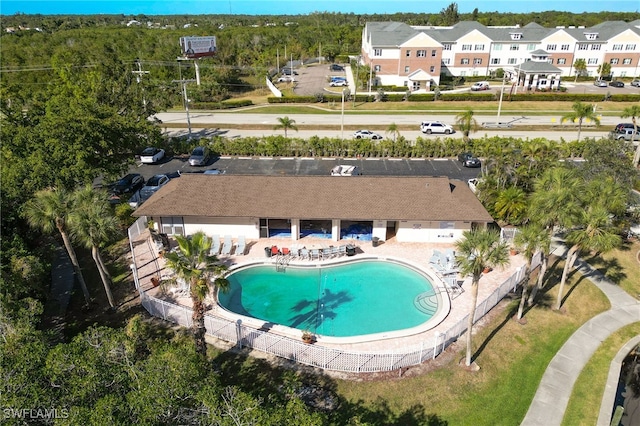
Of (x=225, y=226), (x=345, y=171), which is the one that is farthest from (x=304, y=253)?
(x=345, y=171)

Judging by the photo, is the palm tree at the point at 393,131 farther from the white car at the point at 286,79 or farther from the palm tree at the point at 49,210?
the white car at the point at 286,79

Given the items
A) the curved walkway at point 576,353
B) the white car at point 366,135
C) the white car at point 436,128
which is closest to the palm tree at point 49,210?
the curved walkway at point 576,353

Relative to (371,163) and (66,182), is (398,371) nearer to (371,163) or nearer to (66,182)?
(66,182)

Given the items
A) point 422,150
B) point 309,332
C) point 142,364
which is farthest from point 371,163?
point 142,364

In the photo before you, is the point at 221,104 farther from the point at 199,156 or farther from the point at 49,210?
the point at 49,210

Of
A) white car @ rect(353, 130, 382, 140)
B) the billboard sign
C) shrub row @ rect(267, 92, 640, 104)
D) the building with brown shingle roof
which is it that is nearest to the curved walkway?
the building with brown shingle roof

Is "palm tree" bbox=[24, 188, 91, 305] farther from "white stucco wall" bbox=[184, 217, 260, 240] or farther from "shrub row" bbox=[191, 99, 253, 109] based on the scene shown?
"shrub row" bbox=[191, 99, 253, 109]
